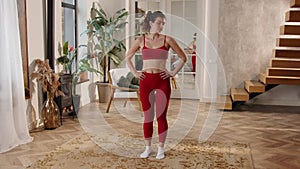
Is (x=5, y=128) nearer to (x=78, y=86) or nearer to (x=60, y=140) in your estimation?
(x=60, y=140)

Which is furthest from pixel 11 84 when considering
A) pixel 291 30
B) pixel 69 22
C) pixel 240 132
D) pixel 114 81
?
pixel 291 30

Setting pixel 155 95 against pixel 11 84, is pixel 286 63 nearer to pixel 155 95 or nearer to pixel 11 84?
pixel 155 95

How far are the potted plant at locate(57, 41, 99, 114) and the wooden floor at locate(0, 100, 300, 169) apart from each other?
316 millimetres

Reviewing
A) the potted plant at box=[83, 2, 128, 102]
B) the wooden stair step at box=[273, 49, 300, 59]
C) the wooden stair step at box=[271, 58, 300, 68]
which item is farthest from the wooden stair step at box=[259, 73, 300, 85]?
the potted plant at box=[83, 2, 128, 102]

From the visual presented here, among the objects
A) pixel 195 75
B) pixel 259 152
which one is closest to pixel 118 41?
pixel 195 75

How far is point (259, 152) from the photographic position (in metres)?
3.78

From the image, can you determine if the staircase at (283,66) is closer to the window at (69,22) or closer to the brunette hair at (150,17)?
the window at (69,22)

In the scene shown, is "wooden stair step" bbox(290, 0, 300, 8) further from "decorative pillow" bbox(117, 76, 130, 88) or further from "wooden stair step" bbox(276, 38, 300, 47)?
"decorative pillow" bbox(117, 76, 130, 88)

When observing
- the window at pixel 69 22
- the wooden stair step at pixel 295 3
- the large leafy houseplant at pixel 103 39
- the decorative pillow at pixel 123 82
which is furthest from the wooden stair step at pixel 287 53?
the window at pixel 69 22

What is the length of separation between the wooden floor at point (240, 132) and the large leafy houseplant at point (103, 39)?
0.84 meters

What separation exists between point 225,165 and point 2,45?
8.55 ft

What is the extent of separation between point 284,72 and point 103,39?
10.6ft

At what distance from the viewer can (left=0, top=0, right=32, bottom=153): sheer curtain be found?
3.74 meters

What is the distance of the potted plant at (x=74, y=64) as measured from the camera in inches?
207
